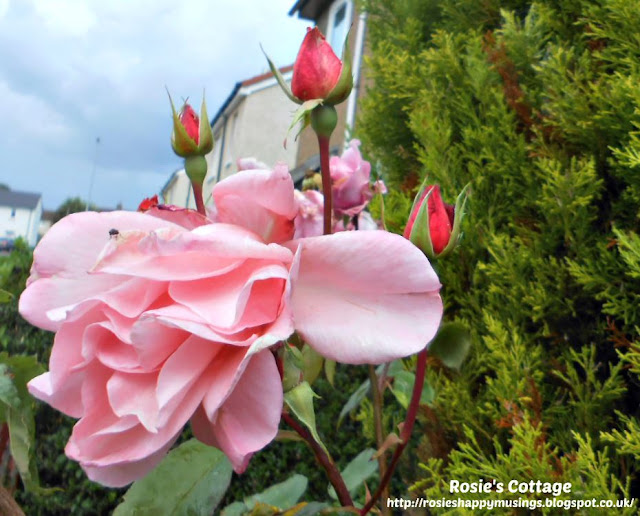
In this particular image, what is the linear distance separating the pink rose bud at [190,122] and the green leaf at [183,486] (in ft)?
1.39

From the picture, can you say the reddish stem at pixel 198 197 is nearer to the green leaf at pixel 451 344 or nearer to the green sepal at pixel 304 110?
the green sepal at pixel 304 110

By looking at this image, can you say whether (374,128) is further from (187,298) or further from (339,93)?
(187,298)

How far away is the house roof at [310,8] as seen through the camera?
417 inches

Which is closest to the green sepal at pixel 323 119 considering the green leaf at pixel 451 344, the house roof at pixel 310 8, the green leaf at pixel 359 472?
the green leaf at pixel 451 344

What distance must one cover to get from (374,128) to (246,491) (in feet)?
4.90

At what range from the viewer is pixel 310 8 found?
10.9 metres

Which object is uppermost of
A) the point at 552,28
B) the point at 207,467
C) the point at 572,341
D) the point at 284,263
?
the point at 284,263

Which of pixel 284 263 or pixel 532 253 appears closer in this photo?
pixel 284 263

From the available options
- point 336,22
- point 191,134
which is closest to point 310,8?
point 336,22

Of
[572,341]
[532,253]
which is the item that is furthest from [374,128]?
[572,341]

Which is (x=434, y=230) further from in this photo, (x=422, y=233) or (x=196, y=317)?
(x=196, y=317)

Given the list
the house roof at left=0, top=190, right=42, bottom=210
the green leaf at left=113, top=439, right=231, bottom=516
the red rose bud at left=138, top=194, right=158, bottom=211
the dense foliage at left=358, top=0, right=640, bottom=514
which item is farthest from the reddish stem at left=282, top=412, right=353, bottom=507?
the house roof at left=0, top=190, right=42, bottom=210

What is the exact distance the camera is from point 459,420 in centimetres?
127

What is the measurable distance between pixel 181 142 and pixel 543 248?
94 centimetres
